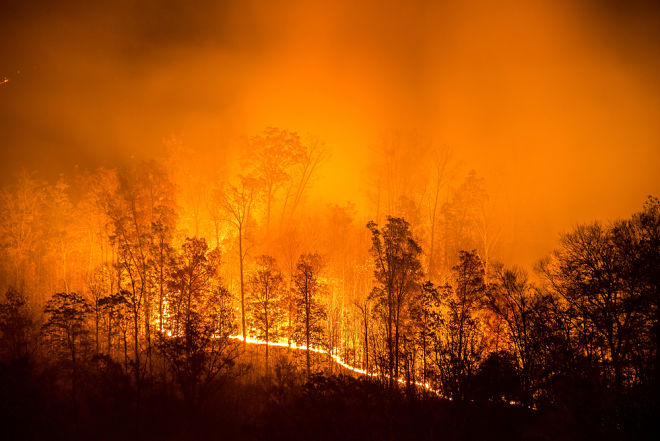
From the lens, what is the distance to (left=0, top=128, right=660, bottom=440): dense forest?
18.9m

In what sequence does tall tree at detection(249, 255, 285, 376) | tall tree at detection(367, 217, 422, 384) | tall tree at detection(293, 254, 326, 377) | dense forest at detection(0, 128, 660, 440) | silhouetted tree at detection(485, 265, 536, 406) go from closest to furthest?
dense forest at detection(0, 128, 660, 440) → silhouetted tree at detection(485, 265, 536, 406) → tall tree at detection(367, 217, 422, 384) → tall tree at detection(293, 254, 326, 377) → tall tree at detection(249, 255, 285, 376)

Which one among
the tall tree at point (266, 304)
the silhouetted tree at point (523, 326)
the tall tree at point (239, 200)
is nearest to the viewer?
the silhouetted tree at point (523, 326)

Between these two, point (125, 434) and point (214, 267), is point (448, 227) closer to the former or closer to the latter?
point (214, 267)

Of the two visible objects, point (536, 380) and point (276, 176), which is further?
point (276, 176)

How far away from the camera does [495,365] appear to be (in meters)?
22.8

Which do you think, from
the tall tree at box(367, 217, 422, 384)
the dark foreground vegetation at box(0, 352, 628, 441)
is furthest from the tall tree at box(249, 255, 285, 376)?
the dark foreground vegetation at box(0, 352, 628, 441)

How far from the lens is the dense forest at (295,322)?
18.9m

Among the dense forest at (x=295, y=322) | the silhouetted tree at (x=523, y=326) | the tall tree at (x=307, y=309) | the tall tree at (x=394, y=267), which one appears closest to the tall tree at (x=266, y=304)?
the dense forest at (x=295, y=322)

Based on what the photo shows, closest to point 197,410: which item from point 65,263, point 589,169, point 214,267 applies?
point 214,267

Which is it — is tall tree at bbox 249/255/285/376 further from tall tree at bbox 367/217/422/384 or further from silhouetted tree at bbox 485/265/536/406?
silhouetted tree at bbox 485/265/536/406

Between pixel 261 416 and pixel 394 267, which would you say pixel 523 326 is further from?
pixel 261 416

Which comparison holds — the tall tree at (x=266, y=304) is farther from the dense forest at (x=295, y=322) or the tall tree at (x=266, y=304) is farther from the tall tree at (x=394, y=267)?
the tall tree at (x=394, y=267)

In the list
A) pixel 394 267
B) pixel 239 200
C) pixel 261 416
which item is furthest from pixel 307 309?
pixel 239 200

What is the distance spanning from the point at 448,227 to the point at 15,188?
1898 inches
